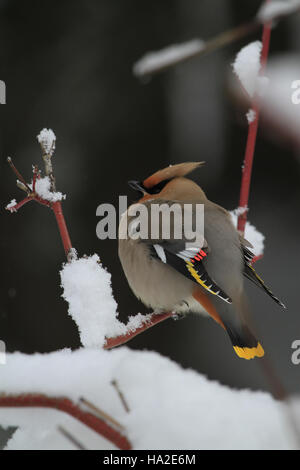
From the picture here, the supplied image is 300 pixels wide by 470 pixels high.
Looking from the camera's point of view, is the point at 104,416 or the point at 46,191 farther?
the point at 46,191

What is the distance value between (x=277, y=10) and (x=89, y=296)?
58 centimetres

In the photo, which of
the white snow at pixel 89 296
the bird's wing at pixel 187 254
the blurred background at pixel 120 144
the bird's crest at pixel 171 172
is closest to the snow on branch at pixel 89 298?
the white snow at pixel 89 296

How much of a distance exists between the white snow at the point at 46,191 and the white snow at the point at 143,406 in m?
0.28

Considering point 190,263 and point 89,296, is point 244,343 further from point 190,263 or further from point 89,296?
point 89,296

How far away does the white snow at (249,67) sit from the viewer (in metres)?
1.08

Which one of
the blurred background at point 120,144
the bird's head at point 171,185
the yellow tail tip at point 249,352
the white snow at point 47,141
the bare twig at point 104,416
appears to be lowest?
the bare twig at point 104,416

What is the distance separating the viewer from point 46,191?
42.4 inches

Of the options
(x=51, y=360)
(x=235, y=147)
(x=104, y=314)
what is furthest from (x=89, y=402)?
(x=235, y=147)

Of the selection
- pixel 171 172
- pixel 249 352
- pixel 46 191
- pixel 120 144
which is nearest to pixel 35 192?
pixel 46 191

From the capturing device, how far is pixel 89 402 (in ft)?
2.37

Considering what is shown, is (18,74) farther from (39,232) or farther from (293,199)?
(293,199)

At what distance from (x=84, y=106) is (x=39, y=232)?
44.9 inches

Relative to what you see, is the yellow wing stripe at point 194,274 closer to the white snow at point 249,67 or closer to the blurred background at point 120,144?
the white snow at point 249,67

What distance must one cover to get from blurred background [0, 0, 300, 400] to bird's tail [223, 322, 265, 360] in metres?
3.51
